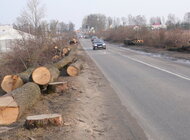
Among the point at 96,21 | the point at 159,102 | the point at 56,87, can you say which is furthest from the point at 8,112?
the point at 96,21

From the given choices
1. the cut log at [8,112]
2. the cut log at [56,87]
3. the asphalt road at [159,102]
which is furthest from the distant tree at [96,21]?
the cut log at [8,112]

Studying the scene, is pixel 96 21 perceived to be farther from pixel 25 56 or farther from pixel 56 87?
pixel 56 87

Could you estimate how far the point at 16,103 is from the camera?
9133mm

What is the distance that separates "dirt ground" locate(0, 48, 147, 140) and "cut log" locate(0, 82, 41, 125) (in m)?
0.22

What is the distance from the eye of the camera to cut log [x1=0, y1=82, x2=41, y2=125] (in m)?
8.71

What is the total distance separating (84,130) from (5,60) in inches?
765

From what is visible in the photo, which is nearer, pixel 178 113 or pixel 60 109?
pixel 178 113

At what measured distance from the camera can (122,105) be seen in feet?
33.3

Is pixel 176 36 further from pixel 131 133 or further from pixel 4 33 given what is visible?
pixel 4 33

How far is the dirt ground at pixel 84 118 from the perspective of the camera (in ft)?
22.9

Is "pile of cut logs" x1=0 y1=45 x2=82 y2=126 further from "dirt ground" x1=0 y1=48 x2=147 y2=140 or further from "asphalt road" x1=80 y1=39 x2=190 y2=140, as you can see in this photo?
"asphalt road" x1=80 y1=39 x2=190 y2=140

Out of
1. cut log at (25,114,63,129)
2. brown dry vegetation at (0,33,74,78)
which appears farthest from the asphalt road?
brown dry vegetation at (0,33,74,78)

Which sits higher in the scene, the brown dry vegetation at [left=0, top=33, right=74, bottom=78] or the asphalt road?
the brown dry vegetation at [left=0, top=33, right=74, bottom=78]

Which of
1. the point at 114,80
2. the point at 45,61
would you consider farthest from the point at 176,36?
the point at 114,80
